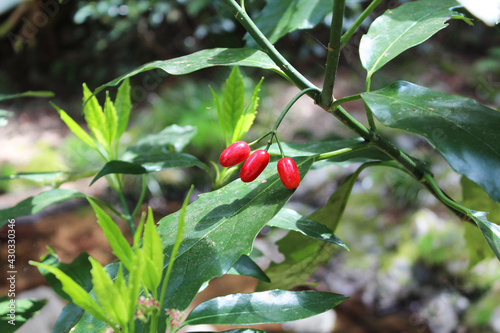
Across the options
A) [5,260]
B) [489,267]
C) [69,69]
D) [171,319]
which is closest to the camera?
[171,319]

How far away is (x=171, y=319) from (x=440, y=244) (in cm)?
228

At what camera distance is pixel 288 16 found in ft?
2.54

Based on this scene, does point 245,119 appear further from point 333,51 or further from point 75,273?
point 75,273

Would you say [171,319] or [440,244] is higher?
[171,319]

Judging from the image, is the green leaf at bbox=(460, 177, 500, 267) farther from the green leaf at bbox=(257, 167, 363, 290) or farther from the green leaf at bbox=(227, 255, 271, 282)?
the green leaf at bbox=(227, 255, 271, 282)

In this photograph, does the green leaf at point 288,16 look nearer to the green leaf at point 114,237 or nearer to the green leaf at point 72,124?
the green leaf at point 72,124

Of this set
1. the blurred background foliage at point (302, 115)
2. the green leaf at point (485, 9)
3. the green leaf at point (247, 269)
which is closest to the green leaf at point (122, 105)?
the green leaf at point (247, 269)

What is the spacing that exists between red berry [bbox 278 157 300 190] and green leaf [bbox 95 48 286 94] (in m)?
0.13

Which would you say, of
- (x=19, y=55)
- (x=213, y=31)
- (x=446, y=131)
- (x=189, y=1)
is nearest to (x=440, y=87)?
(x=213, y=31)

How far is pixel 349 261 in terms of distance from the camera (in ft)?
8.44

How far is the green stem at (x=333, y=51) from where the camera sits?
1.54 feet

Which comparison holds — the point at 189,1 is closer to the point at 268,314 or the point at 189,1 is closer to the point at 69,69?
the point at 69,69

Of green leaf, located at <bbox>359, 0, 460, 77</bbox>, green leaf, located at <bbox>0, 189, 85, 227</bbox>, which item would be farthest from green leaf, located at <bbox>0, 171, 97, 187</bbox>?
green leaf, located at <bbox>359, 0, 460, 77</bbox>

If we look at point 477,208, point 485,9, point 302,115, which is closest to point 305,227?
point 485,9
